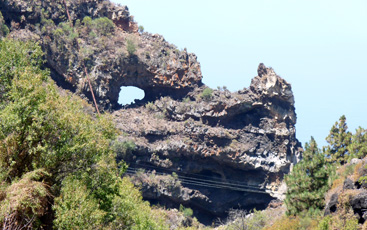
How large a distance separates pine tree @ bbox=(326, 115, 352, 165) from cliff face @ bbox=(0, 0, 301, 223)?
15851mm

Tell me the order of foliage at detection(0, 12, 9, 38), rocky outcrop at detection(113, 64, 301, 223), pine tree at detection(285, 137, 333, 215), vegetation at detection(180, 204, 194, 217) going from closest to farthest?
pine tree at detection(285, 137, 333, 215) < foliage at detection(0, 12, 9, 38) < vegetation at detection(180, 204, 194, 217) < rocky outcrop at detection(113, 64, 301, 223)

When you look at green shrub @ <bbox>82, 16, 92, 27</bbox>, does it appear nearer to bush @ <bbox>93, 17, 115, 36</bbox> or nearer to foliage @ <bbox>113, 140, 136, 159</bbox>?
bush @ <bbox>93, 17, 115, 36</bbox>

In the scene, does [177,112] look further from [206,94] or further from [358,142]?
[358,142]

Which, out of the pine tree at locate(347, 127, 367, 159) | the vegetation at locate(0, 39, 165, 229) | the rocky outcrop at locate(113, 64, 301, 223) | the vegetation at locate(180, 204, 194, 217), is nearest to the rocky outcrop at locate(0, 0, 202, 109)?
the rocky outcrop at locate(113, 64, 301, 223)

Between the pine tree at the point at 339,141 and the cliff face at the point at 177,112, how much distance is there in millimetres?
15851

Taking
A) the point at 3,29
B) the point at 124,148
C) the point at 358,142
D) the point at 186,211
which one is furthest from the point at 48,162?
the point at 186,211

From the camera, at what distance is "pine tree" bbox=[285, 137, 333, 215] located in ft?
102

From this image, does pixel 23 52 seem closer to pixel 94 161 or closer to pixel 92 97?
pixel 94 161

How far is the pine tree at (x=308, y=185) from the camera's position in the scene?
31062 mm

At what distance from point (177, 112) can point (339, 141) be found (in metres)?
26.3

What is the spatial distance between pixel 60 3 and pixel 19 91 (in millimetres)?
Answer: 54198

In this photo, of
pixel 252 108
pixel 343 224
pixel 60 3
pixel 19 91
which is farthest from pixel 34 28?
pixel 343 224

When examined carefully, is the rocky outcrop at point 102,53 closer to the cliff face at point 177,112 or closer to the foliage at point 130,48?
the foliage at point 130,48

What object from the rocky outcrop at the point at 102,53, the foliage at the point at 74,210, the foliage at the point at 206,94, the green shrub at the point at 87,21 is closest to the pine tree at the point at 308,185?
the foliage at the point at 74,210
